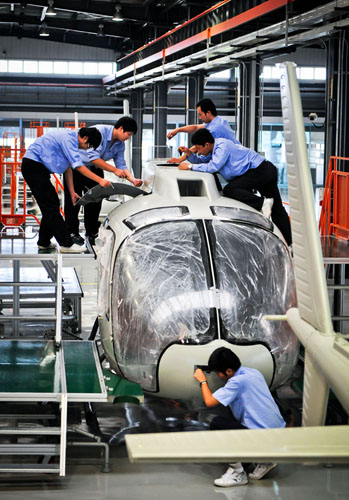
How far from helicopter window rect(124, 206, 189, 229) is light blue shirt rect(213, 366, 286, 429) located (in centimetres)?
184

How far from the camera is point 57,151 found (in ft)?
30.8

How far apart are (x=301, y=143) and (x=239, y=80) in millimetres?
15452

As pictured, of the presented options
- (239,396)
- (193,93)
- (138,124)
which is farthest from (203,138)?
(138,124)

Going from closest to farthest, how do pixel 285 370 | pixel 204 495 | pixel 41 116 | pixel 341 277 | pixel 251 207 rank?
pixel 204 495 → pixel 285 370 → pixel 251 207 → pixel 341 277 → pixel 41 116

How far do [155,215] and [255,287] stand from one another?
1.34 meters

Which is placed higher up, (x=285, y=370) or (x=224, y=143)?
(x=224, y=143)

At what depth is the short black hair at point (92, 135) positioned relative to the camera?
9.35 m

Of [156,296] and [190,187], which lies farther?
[190,187]

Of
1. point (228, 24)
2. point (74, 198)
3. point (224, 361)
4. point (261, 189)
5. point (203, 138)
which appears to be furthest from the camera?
point (228, 24)

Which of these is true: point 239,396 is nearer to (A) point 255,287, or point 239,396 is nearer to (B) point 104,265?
(A) point 255,287

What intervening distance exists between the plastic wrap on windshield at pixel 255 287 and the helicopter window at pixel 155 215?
40 cm

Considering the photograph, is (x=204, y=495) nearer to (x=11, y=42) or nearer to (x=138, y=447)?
(x=138, y=447)

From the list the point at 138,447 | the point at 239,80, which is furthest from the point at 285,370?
the point at 239,80

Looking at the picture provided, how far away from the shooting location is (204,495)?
6516 mm
